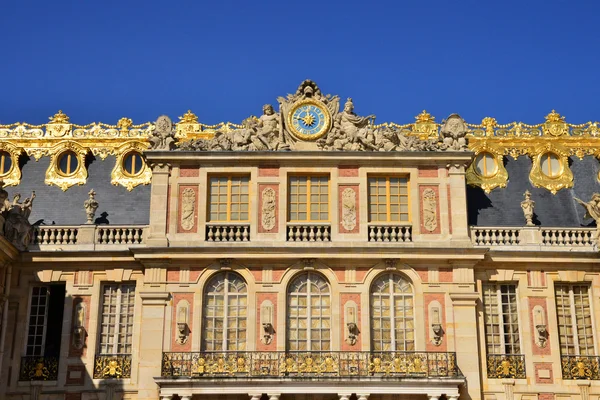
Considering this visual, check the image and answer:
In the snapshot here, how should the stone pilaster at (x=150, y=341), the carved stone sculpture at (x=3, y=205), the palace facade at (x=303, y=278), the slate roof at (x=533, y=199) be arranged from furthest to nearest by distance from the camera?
the slate roof at (x=533, y=199)
the carved stone sculpture at (x=3, y=205)
the palace facade at (x=303, y=278)
the stone pilaster at (x=150, y=341)

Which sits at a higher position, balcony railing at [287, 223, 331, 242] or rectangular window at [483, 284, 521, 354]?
balcony railing at [287, 223, 331, 242]

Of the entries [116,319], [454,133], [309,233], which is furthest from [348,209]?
[116,319]

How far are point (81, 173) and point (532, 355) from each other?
15169mm

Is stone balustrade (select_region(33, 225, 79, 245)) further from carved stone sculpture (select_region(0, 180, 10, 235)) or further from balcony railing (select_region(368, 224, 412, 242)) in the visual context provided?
balcony railing (select_region(368, 224, 412, 242))

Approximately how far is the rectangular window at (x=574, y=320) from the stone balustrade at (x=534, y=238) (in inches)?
49.2

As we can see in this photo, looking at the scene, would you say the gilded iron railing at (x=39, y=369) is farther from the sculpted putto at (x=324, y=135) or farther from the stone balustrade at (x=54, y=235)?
the sculpted putto at (x=324, y=135)

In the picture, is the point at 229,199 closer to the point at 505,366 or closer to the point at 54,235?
the point at 54,235

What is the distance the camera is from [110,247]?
29.0 m

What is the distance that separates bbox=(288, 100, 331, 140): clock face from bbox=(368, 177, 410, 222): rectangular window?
2168 mm

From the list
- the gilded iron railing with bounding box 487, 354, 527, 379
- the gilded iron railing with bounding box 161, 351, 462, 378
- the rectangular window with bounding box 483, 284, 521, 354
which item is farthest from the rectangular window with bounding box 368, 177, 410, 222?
the gilded iron railing with bounding box 487, 354, 527, 379

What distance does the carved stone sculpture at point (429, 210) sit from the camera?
28.8 m

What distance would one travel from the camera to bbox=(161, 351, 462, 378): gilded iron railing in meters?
26.9

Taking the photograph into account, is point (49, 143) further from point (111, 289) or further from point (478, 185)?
point (478, 185)

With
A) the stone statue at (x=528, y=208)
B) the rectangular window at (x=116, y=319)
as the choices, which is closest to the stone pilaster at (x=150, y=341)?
the rectangular window at (x=116, y=319)
